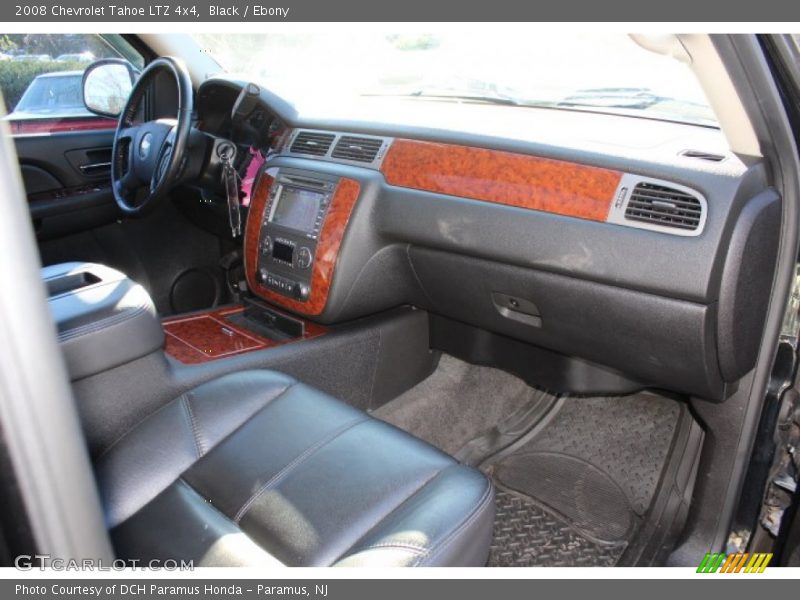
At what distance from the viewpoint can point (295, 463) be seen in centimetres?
135

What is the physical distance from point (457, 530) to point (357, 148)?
1279mm

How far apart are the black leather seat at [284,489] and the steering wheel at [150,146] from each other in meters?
0.86

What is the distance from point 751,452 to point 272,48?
186 centimetres

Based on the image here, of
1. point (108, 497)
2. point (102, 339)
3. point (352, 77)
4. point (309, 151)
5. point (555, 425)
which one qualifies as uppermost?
point (352, 77)

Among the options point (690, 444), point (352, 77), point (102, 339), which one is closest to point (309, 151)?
point (352, 77)

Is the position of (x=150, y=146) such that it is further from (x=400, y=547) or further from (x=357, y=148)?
(x=400, y=547)

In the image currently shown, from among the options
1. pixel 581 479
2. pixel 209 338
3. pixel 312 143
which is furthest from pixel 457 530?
pixel 312 143

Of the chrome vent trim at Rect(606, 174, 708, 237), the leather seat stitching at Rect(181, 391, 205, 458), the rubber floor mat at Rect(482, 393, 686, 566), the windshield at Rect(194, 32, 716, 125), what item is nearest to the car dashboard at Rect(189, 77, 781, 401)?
the chrome vent trim at Rect(606, 174, 708, 237)

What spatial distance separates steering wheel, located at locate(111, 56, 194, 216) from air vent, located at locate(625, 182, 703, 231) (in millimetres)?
1303

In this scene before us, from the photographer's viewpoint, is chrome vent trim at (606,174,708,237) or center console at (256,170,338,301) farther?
center console at (256,170,338,301)

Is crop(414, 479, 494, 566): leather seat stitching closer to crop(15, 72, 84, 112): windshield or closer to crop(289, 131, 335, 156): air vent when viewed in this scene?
crop(289, 131, 335, 156): air vent

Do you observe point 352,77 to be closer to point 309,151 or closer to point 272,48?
point 272,48

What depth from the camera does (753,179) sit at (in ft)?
4.80

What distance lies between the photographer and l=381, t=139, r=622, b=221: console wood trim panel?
1.61m
